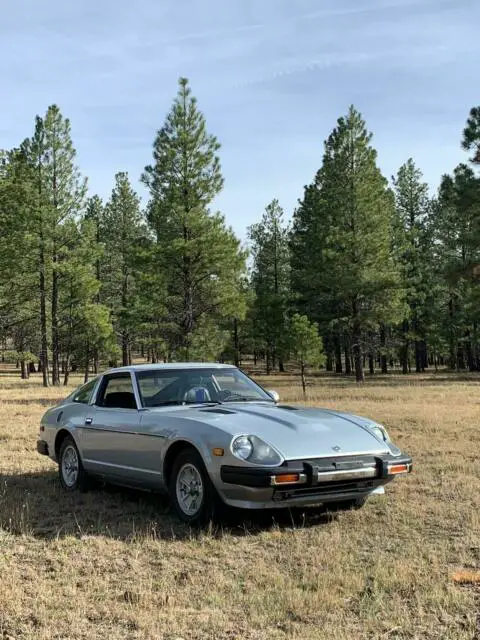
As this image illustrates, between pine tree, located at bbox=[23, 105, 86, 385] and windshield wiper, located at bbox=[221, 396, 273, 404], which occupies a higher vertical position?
pine tree, located at bbox=[23, 105, 86, 385]

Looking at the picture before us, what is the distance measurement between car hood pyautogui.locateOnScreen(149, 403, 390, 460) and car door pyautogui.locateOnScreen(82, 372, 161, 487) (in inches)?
19.0

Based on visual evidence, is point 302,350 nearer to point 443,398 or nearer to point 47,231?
point 443,398

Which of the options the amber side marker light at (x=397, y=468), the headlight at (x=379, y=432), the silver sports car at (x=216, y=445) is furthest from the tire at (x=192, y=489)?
the headlight at (x=379, y=432)

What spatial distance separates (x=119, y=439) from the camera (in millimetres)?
7047

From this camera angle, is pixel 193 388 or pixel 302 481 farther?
pixel 193 388

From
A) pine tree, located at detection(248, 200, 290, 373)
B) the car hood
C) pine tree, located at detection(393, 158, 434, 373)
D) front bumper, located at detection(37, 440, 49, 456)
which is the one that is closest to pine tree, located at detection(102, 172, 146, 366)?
pine tree, located at detection(248, 200, 290, 373)

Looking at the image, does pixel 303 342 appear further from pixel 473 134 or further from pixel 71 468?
pixel 71 468

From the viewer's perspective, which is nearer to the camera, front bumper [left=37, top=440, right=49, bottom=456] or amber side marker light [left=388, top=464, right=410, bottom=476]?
amber side marker light [left=388, top=464, right=410, bottom=476]

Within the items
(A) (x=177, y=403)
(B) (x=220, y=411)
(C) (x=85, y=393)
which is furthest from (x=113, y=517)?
(C) (x=85, y=393)

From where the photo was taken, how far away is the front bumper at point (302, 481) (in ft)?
18.1

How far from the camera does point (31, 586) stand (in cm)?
454

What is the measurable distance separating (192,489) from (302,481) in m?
1.11

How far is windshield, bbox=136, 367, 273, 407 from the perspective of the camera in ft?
23.4

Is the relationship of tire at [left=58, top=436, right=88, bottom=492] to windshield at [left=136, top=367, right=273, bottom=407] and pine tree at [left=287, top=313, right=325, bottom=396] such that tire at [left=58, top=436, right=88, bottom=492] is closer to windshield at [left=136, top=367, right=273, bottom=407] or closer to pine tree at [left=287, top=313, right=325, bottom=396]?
windshield at [left=136, top=367, right=273, bottom=407]
